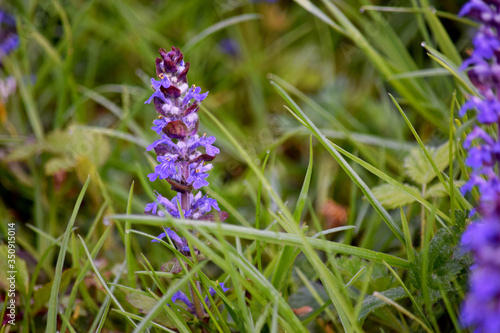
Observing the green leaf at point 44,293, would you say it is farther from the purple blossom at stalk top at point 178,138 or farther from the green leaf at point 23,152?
the green leaf at point 23,152

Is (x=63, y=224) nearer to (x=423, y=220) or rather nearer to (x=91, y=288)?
(x=91, y=288)

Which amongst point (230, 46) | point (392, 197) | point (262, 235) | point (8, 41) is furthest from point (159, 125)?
point (230, 46)

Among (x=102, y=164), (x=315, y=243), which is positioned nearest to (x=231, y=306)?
(x=315, y=243)

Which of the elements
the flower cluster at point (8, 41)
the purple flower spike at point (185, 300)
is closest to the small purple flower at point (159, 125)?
the purple flower spike at point (185, 300)

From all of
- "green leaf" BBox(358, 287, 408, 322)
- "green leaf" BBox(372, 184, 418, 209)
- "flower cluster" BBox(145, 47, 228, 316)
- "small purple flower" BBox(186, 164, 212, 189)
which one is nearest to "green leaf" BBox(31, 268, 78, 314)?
"flower cluster" BBox(145, 47, 228, 316)

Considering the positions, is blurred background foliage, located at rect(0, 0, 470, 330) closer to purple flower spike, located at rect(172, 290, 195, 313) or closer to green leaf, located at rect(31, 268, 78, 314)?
green leaf, located at rect(31, 268, 78, 314)

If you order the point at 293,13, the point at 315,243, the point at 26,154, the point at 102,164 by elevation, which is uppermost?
the point at 293,13
